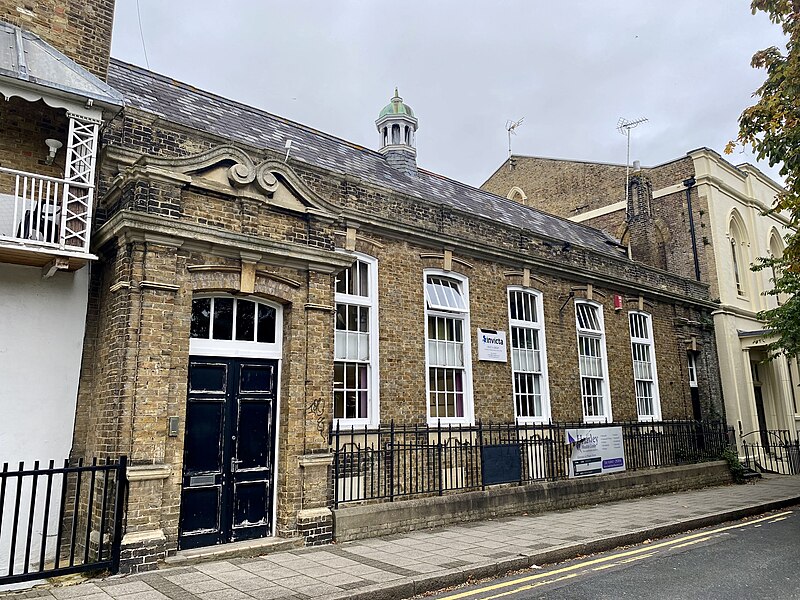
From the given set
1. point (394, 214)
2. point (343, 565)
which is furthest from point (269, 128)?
point (343, 565)

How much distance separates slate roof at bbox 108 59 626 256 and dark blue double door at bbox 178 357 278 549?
3790 millimetres

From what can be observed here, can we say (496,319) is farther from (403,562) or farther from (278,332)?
(403,562)

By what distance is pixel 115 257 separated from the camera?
7.96 m

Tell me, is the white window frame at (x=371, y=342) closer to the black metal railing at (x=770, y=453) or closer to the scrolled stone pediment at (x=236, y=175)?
the scrolled stone pediment at (x=236, y=175)

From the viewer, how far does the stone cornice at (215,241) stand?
745 cm

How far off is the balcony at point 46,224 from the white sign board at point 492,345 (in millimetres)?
7967

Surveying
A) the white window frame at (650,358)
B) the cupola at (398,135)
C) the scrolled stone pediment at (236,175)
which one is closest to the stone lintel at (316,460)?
the scrolled stone pediment at (236,175)

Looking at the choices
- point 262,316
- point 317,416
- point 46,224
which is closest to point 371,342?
point 317,416

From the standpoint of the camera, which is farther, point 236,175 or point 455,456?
point 455,456

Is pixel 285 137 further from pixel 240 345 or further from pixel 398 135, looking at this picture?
pixel 240 345

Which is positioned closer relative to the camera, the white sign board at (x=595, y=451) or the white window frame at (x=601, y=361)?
the white sign board at (x=595, y=451)

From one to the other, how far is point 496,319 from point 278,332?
6.12m

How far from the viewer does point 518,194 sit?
2869 cm

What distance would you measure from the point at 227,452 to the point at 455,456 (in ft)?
15.7
